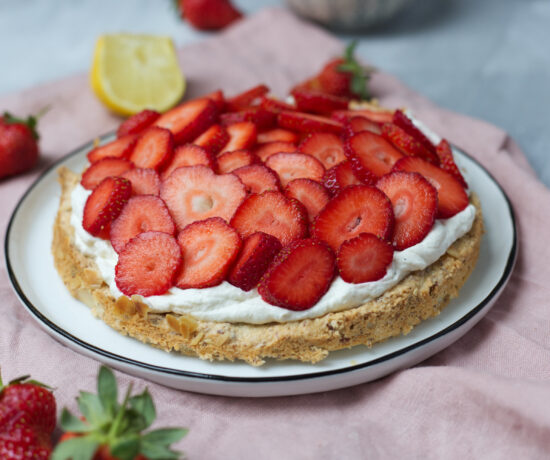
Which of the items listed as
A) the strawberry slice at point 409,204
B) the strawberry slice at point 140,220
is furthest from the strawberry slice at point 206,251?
the strawberry slice at point 409,204

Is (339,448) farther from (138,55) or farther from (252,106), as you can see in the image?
Result: (138,55)

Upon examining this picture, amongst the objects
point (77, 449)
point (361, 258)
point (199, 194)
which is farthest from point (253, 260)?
point (77, 449)

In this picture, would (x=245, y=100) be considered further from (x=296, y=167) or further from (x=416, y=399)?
(x=416, y=399)

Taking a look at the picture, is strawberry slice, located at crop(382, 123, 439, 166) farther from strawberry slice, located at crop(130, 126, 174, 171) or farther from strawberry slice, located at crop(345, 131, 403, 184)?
strawberry slice, located at crop(130, 126, 174, 171)

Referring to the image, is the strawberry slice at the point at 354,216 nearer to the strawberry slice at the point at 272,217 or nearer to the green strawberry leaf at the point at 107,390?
the strawberry slice at the point at 272,217

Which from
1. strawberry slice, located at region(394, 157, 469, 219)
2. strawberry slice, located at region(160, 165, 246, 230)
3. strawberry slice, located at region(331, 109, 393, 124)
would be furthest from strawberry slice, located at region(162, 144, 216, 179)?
strawberry slice, located at region(394, 157, 469, 219)

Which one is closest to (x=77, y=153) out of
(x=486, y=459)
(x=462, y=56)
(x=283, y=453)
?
(x=283, y=453)
